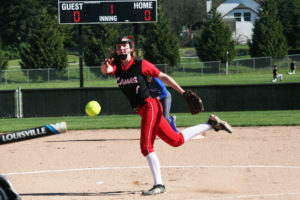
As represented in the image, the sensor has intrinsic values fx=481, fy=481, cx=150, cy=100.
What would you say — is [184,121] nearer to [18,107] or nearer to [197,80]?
[18,107]

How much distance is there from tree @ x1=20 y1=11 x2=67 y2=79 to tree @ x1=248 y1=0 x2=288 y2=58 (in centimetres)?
1971

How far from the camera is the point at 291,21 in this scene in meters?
60.8

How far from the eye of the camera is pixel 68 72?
4269 centimetres

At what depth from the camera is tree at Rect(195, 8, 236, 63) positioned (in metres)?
47.7

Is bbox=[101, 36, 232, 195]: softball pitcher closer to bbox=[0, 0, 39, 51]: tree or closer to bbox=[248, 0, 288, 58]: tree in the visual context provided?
bbox=[248, 0, 288, 58]: tree

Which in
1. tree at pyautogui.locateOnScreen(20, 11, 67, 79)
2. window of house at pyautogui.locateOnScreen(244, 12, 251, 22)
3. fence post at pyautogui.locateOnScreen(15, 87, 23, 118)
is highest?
window of house at pyautogui.locateOnScreen(244, 12, 251, 22)

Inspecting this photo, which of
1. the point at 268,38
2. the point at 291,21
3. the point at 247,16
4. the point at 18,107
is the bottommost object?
the point at 18,107

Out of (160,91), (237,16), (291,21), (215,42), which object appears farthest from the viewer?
(237,16)

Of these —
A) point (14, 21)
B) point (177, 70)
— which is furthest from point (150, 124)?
point (14, 21)

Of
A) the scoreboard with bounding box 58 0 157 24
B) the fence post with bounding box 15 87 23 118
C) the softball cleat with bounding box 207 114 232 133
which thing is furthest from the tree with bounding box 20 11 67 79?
the softball cleat with bounding box 207 114 232 133

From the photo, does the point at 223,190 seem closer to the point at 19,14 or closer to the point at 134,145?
the point at 134,145

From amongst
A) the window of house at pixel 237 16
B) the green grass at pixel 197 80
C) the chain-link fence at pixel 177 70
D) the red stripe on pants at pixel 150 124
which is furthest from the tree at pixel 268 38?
the red stripe on pants at pixel 150 124

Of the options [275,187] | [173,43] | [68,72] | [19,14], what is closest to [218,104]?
[275,187]

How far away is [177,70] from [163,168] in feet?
122
